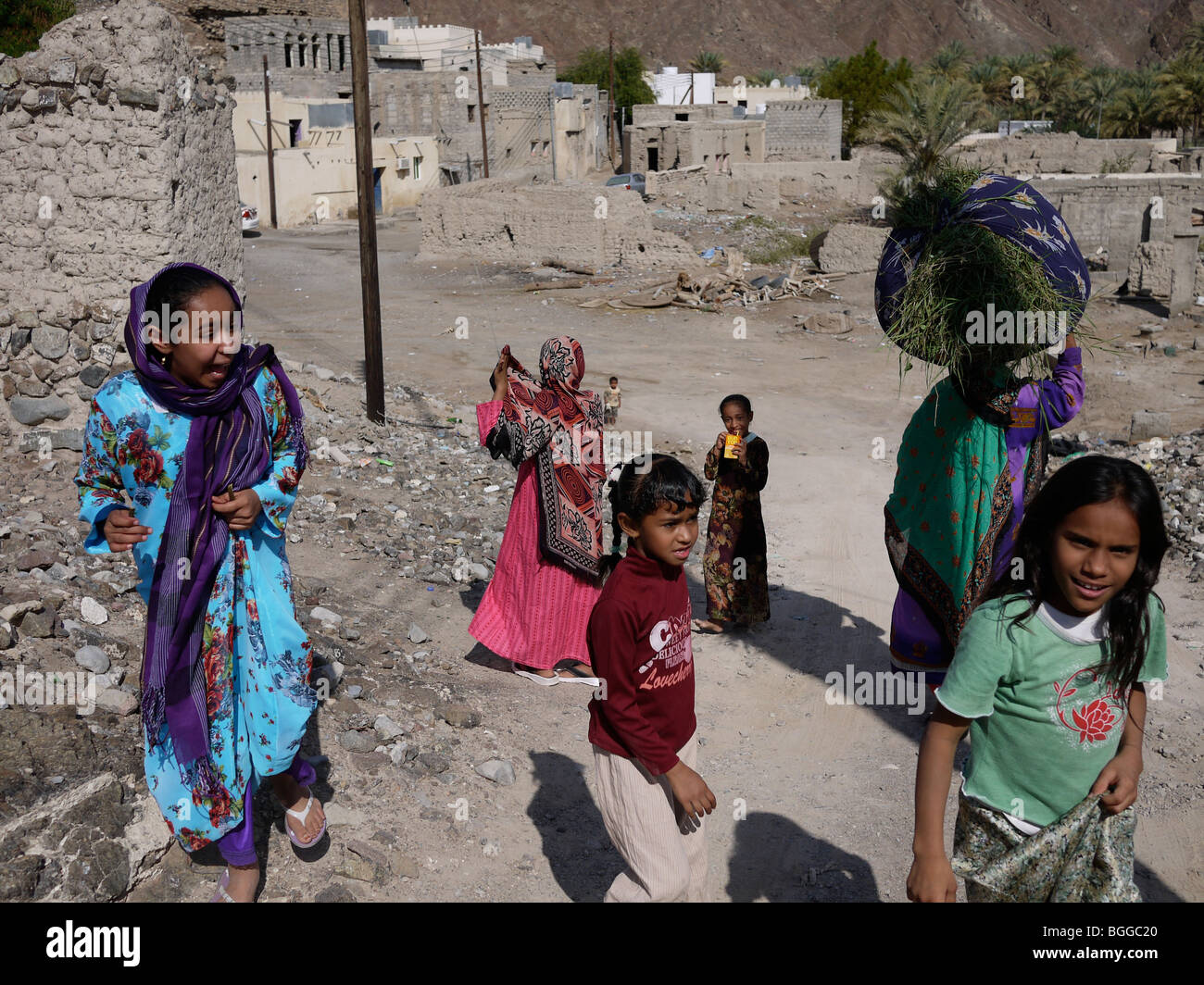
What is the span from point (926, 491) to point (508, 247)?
50.4ft

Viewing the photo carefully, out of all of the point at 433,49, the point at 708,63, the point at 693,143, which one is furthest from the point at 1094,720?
the point at 708,63

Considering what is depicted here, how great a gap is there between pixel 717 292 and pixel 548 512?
462 inches

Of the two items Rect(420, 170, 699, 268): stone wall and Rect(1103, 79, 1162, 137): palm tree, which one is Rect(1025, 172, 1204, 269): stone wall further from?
Rect(1103, 79, 1162, 137): palm tree

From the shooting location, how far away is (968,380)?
3852 millimetres

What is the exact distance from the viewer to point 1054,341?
3635 mm

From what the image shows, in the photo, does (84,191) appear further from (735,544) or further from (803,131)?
(803,131)

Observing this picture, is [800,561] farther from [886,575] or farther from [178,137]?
[178,137]

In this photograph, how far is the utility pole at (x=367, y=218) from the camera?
8758mm

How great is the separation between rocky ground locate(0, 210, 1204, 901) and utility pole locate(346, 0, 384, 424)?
0.90 feet

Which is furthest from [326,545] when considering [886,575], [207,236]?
[886,575]

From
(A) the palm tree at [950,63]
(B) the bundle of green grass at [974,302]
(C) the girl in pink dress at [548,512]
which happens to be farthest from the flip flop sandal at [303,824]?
(A) the palm tree at [950,63]

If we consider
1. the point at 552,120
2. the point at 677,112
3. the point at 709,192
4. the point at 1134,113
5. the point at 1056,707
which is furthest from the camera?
the point at 677,112

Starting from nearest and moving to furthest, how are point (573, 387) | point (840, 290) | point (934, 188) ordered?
point (934, 188), point (573, 387), point (840, 290)

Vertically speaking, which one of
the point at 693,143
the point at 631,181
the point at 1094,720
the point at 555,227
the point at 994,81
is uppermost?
the point at 994,81
